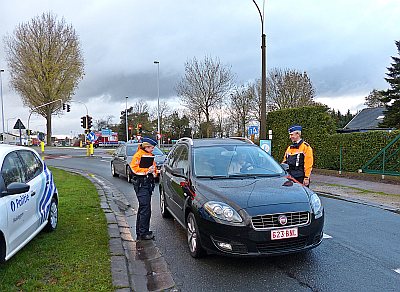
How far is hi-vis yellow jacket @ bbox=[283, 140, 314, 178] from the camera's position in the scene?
6954 millimetres

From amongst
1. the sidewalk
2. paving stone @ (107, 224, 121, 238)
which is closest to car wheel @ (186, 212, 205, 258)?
paving stone @ (107, 224, 121, 238)

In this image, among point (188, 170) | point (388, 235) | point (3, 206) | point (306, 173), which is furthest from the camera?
point (306, 173)

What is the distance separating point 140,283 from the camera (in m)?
4.40

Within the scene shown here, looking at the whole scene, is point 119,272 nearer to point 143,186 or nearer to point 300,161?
point 143,186

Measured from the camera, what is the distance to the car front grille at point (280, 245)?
4461 millimetres

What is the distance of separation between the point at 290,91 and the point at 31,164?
133 feet

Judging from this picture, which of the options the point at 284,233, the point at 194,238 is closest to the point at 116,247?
the point at 194,238

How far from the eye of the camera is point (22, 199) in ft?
15.9

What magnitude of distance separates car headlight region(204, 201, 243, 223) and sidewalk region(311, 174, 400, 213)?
5.76 metres

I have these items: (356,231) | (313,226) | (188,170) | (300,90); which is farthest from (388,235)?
(300,90)

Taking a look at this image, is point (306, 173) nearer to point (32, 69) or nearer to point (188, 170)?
point (188, 170)

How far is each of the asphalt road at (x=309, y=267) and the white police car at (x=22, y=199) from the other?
1.85 meters

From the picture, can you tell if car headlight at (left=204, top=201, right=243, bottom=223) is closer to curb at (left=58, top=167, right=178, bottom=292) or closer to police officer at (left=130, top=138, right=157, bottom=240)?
curb at (left=58, top=167, right=178, bottom=292)

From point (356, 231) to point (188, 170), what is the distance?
3.20 m
